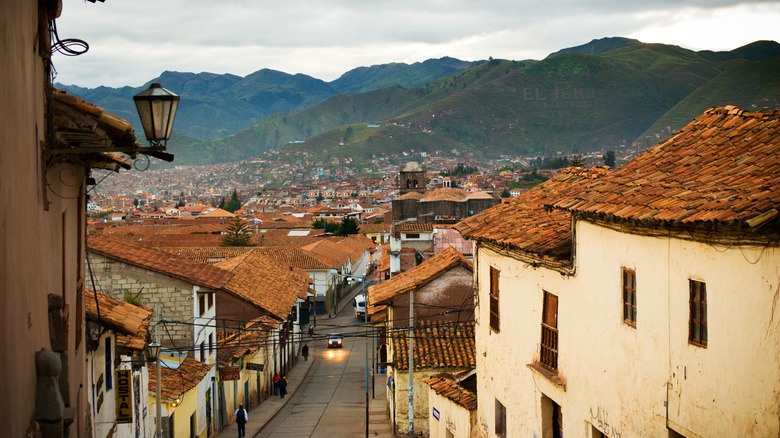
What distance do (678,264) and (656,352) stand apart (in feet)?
3.48

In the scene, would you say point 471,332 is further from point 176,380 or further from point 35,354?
point 35,354

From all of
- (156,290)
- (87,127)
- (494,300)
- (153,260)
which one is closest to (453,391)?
(494,300)

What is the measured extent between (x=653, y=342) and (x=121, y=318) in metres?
9.14

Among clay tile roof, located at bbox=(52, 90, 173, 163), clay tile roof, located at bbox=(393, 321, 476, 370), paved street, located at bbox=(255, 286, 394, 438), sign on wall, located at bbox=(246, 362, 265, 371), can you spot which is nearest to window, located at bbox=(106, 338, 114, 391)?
paved street, located at bbox=(255, 286, 394, 438)

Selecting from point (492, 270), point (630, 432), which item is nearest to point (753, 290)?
point (630, 432)

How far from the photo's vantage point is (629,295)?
9211mm

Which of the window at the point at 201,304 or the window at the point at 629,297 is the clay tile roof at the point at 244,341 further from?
the window at the point at 629,297

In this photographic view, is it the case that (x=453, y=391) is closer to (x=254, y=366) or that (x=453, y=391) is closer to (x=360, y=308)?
(x=254, y=366)

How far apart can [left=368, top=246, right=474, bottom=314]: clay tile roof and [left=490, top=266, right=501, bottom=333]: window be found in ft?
31.1

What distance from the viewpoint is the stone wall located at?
84.2 feet

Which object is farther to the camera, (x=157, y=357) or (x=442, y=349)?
(x=442, y=349)

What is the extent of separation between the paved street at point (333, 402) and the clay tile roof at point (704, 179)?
10.6m

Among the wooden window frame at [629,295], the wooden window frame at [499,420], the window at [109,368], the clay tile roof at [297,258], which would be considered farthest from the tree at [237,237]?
the wooden window frame at [629,295]

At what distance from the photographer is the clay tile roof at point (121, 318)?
13.4m
